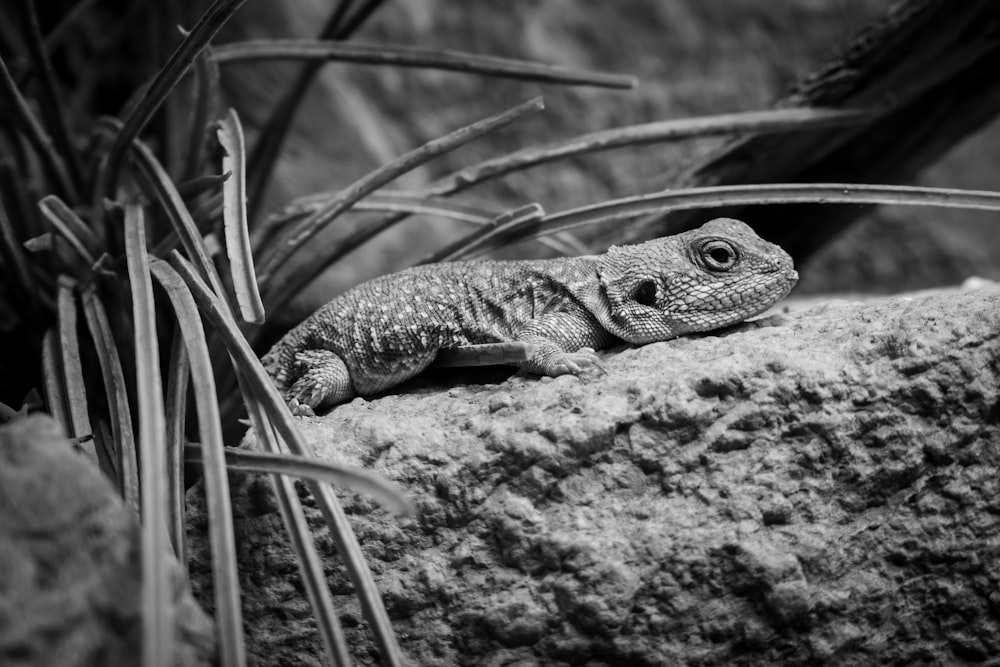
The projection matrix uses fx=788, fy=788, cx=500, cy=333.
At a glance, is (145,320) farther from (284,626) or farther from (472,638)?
(472,638)

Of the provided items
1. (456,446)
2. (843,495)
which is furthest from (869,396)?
(456,446)

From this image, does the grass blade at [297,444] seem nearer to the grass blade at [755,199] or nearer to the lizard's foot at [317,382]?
the lizard's foot at [317,382]

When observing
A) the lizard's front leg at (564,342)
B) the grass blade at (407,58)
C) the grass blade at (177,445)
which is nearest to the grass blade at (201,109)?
the grass blade at (407,58)

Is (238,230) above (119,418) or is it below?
above

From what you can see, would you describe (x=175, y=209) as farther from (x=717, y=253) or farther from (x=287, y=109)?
(x=717, y=253)

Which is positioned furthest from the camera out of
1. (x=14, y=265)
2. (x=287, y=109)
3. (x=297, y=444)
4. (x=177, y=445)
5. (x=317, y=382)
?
(x=287, y=109)

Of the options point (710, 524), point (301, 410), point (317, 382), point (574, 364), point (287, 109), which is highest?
point (287, 109)

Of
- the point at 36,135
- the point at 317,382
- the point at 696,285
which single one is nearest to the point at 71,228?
the point at 36,135
